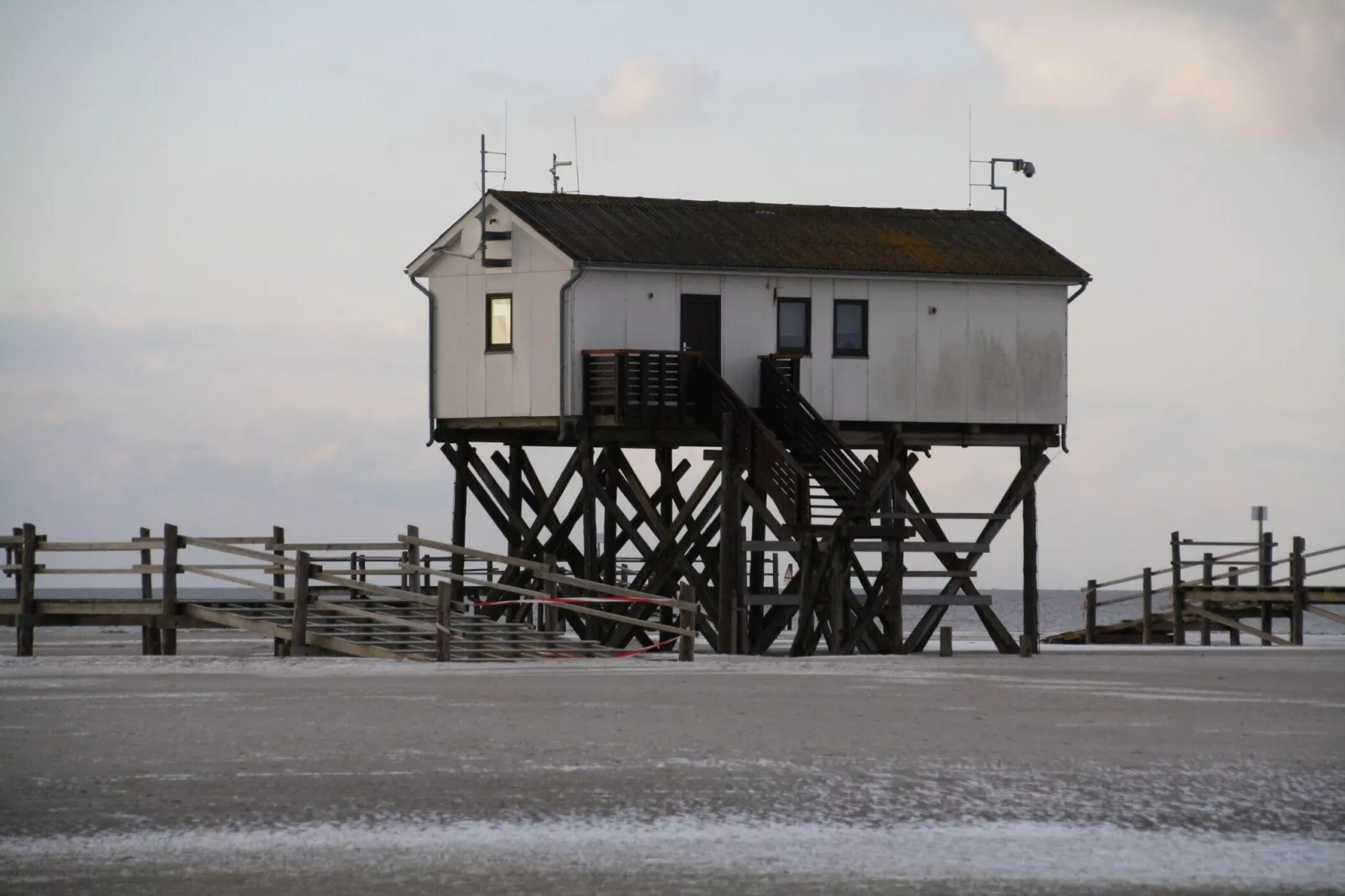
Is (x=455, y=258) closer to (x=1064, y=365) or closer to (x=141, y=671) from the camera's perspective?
(x=1064, y=365)

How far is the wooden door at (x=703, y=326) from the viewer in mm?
38312

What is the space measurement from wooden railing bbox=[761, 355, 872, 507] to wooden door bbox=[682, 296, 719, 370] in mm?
934

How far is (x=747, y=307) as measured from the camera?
38.7 meters

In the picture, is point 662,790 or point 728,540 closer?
point 662,790

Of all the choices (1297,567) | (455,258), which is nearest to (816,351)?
(455,258)

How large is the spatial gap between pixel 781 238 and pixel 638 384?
183 inches

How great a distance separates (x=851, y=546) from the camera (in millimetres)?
36562

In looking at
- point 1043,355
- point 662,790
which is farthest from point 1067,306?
point 662,790

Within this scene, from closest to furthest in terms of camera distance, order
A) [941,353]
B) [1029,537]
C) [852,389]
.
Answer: [852,389] < [941,353] < [1029,537]

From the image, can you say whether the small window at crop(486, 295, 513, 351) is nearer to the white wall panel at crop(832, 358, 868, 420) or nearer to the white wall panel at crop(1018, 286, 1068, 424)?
the white wall panel at crop(832, 358, 868, 420)

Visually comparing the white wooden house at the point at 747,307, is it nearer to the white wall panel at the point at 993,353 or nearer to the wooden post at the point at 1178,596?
the white wall panel at the point at 993,353

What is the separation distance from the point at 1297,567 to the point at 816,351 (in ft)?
43.6

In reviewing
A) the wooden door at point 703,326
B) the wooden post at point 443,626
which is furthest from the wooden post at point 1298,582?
the wooden post at point 443,626

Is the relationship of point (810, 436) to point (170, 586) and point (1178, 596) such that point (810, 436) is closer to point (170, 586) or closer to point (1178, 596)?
point (170, 586)
